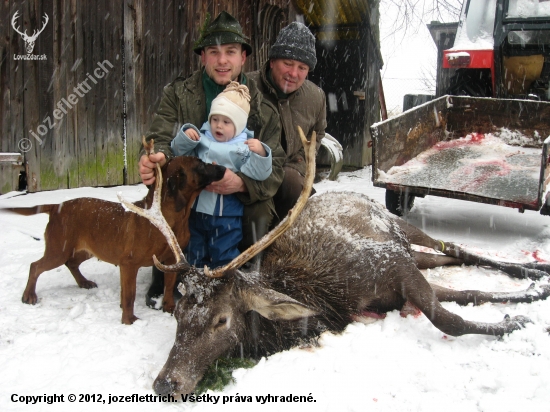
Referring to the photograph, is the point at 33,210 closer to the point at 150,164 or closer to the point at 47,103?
the point at 150,164

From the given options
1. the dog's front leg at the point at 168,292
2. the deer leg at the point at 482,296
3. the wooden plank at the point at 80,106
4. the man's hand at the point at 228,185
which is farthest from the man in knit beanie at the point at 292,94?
the wooden plank at the point at 80,106

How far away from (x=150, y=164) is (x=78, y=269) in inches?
41.7

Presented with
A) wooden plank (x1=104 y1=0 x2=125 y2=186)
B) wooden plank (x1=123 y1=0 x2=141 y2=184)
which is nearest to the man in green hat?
wooden plank (x1=104 y1=0 x2=125 y2=186)

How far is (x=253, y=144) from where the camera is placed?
3.20 meters

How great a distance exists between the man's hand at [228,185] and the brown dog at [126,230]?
0.50 ft

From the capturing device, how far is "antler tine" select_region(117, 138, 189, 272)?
8.46 ft

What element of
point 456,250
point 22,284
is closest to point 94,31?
point 22,284

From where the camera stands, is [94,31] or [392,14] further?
[392,14]

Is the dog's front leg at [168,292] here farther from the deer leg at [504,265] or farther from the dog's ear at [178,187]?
the deer leg at [504,265]

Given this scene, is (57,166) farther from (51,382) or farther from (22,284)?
(51,382)

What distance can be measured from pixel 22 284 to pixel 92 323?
2.75 feet

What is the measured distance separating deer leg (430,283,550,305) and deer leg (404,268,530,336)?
0.33 metres

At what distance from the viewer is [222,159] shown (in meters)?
3.36

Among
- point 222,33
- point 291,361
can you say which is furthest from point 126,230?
point 222,33
